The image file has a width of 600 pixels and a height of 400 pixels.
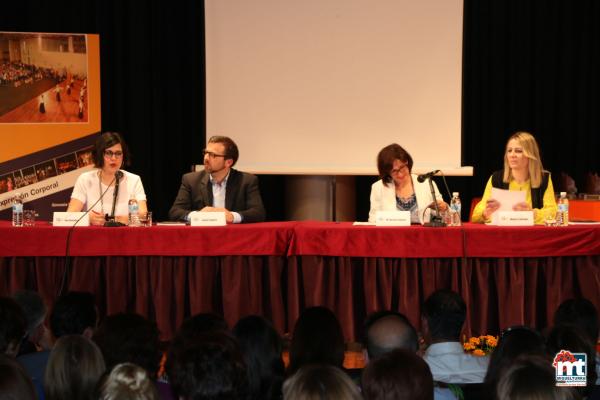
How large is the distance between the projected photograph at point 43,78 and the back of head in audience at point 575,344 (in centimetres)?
468

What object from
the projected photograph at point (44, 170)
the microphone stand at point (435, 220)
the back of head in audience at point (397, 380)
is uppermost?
the projected photograph at point (44, 170)

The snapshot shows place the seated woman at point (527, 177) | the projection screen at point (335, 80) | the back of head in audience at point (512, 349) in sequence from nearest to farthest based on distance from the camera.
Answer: the back of head in audience at point (512, 349), the seated woman at point (527, 177), the projection screen at point (335, 80)

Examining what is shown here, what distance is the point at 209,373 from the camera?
2.12m

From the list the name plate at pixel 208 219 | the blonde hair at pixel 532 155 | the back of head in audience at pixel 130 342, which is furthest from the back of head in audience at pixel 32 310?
the blonde hair at pixel 532 155

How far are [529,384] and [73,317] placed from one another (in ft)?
6.13

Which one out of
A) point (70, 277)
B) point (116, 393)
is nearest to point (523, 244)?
point (70, 277)

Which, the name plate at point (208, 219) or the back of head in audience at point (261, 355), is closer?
Answer: the back of head in audience at point (261, 355)

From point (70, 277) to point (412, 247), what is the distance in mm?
1829

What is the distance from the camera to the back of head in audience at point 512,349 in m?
2.45

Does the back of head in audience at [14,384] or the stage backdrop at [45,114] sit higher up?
the stage backdrop at [45,114]

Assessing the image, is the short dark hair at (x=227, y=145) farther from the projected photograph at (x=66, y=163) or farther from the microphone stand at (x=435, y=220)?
the projected photograph at (x=66, y=163)

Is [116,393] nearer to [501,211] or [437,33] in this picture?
[501,211]

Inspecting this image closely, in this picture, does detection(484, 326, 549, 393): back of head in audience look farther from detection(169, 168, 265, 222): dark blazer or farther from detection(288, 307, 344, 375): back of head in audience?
detection(169, 168, 265, 222): dark blazer

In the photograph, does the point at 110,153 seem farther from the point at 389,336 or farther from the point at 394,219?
the point at 389,336
